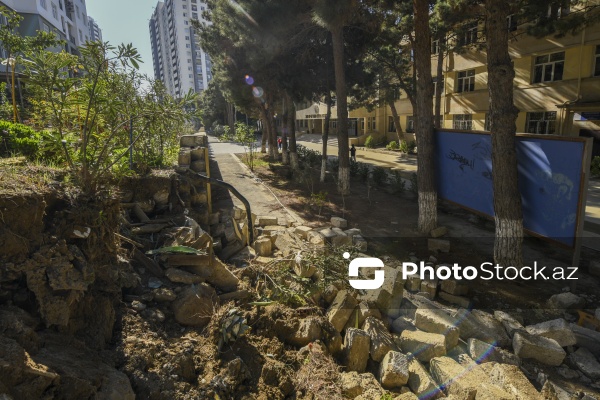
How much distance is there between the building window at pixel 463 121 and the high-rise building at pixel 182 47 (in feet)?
244

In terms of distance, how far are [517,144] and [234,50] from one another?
15017mm

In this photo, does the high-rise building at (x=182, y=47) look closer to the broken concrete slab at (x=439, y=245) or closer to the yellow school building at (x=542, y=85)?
the yellow school building at (x=542, y=85)

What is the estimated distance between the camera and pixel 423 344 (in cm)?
412

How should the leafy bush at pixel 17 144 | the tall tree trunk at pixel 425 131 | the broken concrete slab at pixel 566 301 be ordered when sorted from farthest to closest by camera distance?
1. the tall tree trunk at pixel 425 131
2. the leafy bush at pixel 17 144
3. the broken concrete slab at pixel 566 301

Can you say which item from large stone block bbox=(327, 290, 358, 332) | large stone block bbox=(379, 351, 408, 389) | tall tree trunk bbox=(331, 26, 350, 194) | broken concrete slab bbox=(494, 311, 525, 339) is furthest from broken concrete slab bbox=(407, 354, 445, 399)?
tall tree trunk bbox=(331, 26, 350, 194)

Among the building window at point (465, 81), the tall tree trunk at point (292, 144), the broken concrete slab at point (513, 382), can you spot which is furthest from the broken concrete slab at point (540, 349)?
the building window at point (465, 81)

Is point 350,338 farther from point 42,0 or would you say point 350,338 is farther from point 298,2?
point 42,0

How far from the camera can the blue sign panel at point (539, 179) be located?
6008 millimetres

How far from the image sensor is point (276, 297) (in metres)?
4.41

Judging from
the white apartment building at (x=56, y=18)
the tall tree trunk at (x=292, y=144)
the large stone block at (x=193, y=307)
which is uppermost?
the white apartment building at (x=56, y=18)

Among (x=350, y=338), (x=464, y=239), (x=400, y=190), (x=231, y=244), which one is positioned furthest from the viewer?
(x=400, y=190)

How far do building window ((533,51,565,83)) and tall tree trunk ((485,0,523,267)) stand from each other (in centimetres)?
1543

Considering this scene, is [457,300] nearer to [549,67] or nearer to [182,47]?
[549,67]

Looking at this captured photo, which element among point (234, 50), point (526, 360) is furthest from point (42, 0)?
point (526, 360)
